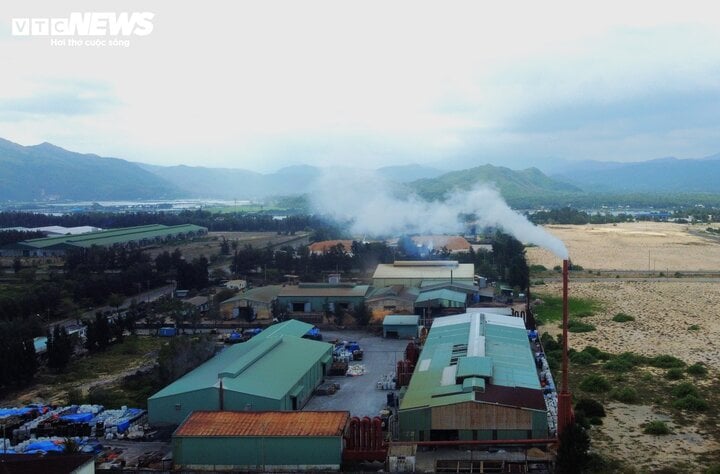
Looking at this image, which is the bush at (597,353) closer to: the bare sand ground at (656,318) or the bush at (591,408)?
the bare sand ground at (656,318)

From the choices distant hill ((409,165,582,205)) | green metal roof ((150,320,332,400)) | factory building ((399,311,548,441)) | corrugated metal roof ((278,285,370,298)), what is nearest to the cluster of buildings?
corrugated metal roof ((278,285,370,298))

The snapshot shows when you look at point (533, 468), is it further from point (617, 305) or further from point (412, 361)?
point (617, 305)

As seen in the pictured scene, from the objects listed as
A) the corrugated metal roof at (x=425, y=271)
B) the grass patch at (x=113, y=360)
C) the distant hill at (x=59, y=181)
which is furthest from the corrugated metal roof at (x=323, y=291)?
the distant hill at (x=59, y=181)

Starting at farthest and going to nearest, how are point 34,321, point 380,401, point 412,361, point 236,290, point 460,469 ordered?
point 236,290 → point 34,321 → point 412,361 → point 380,401 → point 460,469

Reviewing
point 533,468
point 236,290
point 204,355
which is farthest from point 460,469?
point 236,290

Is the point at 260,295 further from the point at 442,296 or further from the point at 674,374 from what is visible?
the point at 674,374

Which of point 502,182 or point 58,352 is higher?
point 502,182

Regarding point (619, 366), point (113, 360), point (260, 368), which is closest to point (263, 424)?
point (260, 368)
